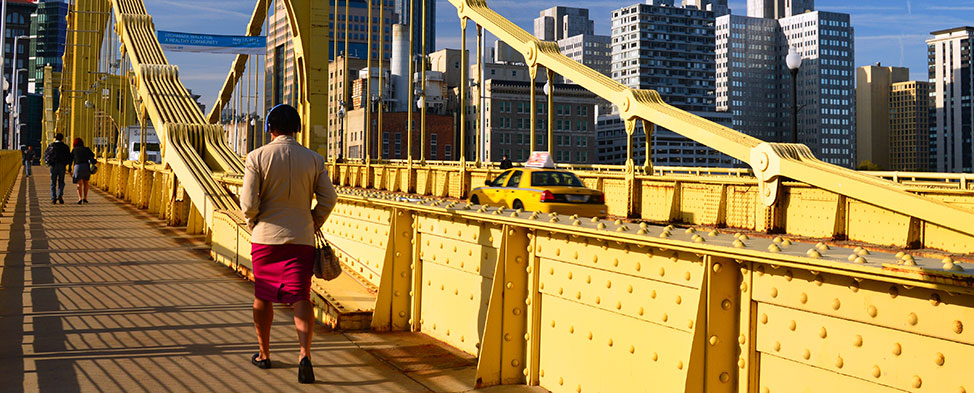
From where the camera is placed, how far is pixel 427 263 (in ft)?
22.4

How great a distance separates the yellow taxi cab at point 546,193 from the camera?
1730cm

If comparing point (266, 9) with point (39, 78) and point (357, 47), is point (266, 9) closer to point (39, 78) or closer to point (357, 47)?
point (357, 47)

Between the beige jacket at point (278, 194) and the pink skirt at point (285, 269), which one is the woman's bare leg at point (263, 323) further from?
the beige jacket at point (278, 194)

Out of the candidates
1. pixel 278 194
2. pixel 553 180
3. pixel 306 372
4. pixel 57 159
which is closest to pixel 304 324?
pixel 306 372

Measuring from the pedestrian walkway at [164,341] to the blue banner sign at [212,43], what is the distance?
25843 mm

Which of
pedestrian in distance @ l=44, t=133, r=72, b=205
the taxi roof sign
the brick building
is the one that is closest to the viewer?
pedestrian in distance @ l=44, t=133, r=72, b=205

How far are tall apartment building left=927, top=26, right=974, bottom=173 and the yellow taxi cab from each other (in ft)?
601

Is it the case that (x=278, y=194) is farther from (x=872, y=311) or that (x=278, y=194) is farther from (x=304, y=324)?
(x=872, y=311)

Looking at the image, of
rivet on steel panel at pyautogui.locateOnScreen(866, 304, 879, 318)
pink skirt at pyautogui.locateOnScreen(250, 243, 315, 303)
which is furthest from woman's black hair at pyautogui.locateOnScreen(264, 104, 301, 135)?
rivet on steel panel at pyautogui.locateOnScreen(866, 304, 879, 318)

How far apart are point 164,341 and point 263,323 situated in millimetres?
1118

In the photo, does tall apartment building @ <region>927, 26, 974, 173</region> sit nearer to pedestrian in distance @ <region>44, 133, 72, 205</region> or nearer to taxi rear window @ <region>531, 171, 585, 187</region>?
taxi rear window @ <region>531, 171, 585, 187</region>

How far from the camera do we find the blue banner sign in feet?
116

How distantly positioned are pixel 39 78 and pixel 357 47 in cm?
12417

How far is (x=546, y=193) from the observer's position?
56.7ft
